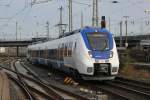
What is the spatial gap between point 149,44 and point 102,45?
2288 inches

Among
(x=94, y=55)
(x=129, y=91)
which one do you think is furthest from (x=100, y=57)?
(x=129, y=91)

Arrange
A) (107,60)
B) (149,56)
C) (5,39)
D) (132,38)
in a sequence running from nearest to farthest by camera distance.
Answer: (107,60) → (149,56) → (132,38) → (5,39)

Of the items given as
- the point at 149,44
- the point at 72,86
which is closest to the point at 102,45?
the point at 72,86

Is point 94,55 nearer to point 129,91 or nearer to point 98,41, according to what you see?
point 98,41

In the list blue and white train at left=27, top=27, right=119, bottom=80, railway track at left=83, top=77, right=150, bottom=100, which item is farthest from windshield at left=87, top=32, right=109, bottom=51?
railway track at left=83, top=77, right=150, bottom=100

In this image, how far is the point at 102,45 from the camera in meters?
28.1

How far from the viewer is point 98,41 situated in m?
28.2

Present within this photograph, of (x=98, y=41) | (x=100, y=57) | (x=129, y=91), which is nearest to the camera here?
(x=129, y=91)

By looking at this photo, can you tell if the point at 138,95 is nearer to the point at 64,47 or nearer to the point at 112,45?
the point at 112,45

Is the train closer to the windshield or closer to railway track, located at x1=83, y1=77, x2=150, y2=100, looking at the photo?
the windshield

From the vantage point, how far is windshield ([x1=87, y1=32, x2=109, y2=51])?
91.5ft

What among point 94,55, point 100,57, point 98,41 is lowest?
point 100,57

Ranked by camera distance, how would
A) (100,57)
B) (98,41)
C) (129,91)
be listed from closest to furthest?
(129,91) → (100,57) → (98,41)

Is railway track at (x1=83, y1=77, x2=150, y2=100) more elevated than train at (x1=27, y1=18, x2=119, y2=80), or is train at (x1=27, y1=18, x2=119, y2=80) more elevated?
train at (x1=27, y1=18, x2=119, y2=80)
